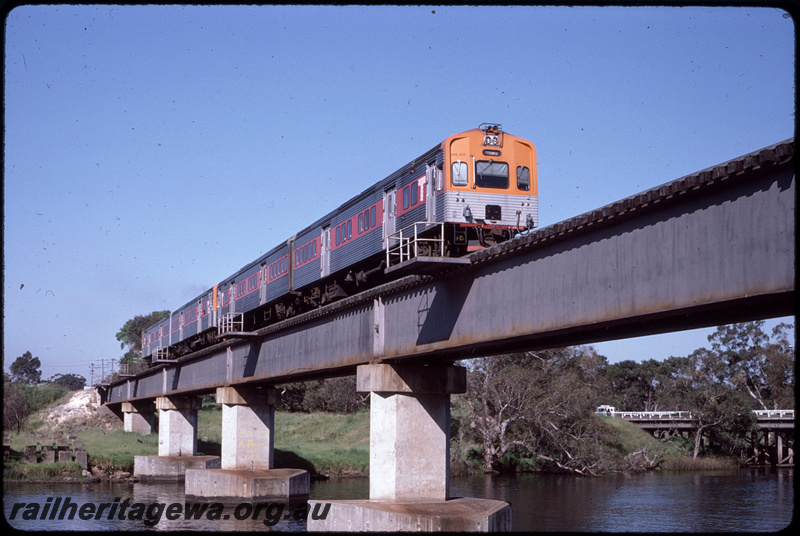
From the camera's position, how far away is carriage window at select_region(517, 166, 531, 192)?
2473 cm

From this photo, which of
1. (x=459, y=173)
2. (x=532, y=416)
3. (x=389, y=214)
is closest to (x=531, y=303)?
(x=459, y=173)

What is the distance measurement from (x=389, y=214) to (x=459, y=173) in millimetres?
3827

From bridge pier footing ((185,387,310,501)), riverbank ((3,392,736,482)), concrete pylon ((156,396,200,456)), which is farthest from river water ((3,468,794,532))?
concrete pylon ((156,396,200,456))

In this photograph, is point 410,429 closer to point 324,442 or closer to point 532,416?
point 532,416

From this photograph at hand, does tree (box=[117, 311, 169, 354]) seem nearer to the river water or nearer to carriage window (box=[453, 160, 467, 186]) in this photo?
the river water

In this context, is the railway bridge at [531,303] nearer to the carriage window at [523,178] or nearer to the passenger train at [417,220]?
the passenger train at [417,220]

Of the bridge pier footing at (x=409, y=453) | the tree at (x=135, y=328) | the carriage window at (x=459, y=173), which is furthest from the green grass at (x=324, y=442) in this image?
the tree at (x=135, y=328)

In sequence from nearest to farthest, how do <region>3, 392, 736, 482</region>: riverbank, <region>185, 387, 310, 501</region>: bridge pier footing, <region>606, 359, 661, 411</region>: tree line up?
<region>185, 387, 310, 501</region>: bridge pier footing, <region>3, 392, 736, 482</region>: riverbank, <region>606, 359, 661, 411</region>: tree

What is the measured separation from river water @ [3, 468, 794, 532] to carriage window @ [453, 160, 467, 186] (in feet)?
41.7

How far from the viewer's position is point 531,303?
17656 millimetres

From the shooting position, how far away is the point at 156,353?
68.1 m

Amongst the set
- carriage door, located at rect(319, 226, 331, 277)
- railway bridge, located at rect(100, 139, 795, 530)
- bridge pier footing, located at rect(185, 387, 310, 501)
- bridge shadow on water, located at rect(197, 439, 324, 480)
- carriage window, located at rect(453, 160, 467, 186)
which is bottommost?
bridge shadow on water, located at rect(197, 439, 324, 480)

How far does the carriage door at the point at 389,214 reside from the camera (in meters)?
26.3

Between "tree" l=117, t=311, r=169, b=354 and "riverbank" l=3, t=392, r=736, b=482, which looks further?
"tree" l=117, t=311, r=169, b=354
